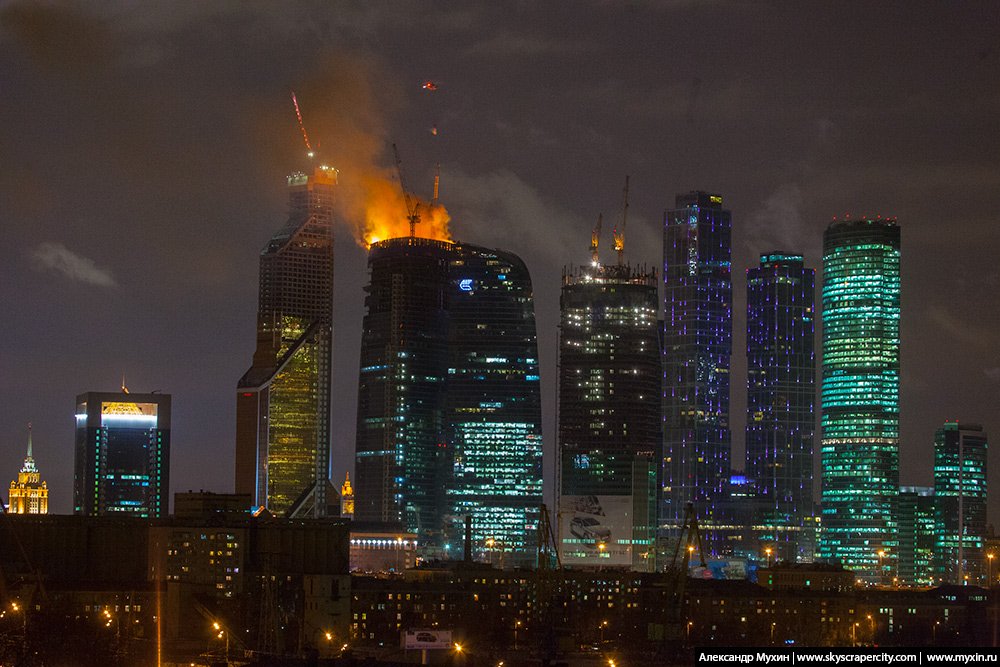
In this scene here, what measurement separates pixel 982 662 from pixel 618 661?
85.5 metres

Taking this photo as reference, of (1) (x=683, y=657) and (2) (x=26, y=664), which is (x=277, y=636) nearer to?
(1) (x=683, y=657)

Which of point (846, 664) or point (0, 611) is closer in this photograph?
point (846, 664)

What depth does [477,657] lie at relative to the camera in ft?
568

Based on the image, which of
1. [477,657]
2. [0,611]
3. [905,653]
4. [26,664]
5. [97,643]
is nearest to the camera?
[905,653]

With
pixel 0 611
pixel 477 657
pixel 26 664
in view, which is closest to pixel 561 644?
pixel 477 657

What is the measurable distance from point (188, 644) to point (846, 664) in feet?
311

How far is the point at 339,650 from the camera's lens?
621ft

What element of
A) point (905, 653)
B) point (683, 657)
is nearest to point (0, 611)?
point (683, 657)

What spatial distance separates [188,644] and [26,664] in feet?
128

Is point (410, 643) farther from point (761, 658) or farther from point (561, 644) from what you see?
point (761, 658)

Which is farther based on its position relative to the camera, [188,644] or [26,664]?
[188,644]

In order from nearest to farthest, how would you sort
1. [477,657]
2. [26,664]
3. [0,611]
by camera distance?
[26,664] → [477,657] → [0,611]

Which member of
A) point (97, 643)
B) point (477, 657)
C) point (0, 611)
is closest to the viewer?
point (97, 643)

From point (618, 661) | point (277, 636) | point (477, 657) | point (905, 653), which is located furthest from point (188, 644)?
point (905, 653)
